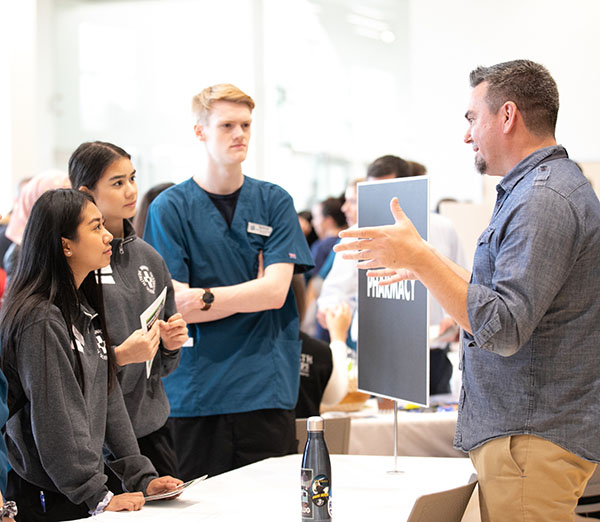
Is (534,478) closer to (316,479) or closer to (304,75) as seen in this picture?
(316,479)

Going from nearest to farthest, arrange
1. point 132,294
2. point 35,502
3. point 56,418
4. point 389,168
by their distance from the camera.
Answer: point 56,418, point 35,502, point 132,294, point 389,168

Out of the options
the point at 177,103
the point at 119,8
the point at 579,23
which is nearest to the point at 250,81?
the point at 177,103

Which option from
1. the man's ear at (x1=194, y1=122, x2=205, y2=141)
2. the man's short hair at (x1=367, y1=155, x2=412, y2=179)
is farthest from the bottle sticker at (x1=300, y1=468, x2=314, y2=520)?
the man's short hair at (x1=367, y1=155, x2=412, y2=179)

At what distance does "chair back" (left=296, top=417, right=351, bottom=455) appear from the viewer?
3.09m

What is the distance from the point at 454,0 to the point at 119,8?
390 centimetres

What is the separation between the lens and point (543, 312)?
173cm

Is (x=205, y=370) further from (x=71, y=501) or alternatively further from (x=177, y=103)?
(x=177, y=103)

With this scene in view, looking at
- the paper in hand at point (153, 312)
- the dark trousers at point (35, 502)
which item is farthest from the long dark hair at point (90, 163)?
the dark trousers at point (35, 502)

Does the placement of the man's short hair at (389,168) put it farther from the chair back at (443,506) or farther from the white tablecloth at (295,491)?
the chair back at (443,506)

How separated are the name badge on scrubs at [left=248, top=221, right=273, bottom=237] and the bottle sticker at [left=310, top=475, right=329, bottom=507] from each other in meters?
1.23

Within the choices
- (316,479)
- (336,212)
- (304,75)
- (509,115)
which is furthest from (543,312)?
(304,75)

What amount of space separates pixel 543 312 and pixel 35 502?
1355mm

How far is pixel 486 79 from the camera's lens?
1951 mm

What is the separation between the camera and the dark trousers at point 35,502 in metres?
2.07
